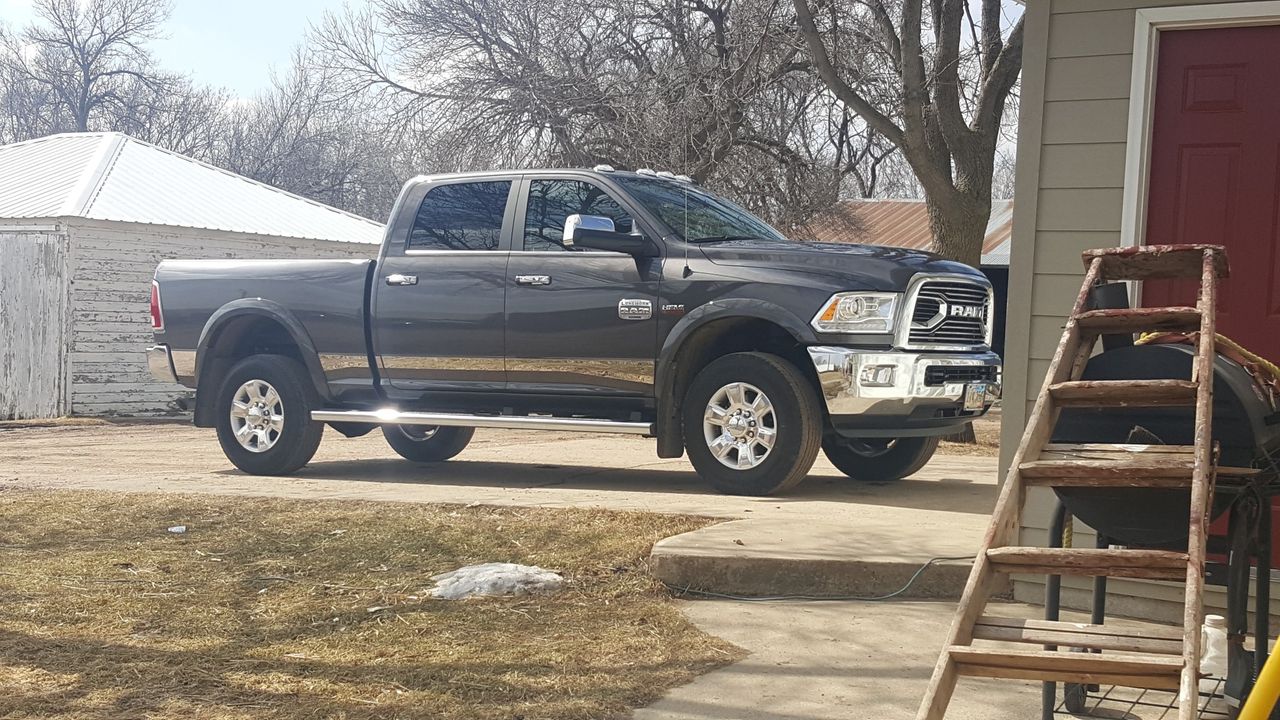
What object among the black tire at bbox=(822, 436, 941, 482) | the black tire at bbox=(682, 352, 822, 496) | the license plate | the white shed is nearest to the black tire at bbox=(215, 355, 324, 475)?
the black tire at bbox=(682, 352, 822, 496)

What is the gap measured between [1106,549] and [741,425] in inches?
189

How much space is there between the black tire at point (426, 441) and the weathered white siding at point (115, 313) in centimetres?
866

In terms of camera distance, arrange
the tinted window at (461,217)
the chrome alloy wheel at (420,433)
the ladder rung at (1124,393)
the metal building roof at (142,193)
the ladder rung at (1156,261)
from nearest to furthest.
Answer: the ladder rung at (1124,393) < the ladder rung at (1156,261) < the tinted window at (461,217) < the chrome alloy wheel at (420,433) < the metal building roof at (142,193)

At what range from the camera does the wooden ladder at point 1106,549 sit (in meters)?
3.19

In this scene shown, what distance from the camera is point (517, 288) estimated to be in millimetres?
9258

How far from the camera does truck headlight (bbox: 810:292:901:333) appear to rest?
8.13 metres

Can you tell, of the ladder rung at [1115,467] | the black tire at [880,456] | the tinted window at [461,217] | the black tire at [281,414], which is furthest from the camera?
the black tire at [281,414]

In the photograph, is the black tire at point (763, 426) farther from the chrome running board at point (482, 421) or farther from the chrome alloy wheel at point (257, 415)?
the chrome alloy wheel at point (257, 415)

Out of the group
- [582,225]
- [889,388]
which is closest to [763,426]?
[889,388]

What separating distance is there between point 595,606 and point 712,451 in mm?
2714

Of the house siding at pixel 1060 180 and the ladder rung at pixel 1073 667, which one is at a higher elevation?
the house siding at pixel 1060 180

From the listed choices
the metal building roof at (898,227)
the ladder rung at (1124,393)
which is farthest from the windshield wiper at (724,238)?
the metal building roof at (898,227)

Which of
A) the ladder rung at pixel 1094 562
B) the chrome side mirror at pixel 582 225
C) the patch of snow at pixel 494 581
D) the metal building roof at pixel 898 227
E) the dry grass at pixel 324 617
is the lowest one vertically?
the dry grass at pixel 324 617

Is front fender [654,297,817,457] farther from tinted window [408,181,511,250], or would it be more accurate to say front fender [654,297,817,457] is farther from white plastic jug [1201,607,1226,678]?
white plastic jug [1201,607,1226,678]
